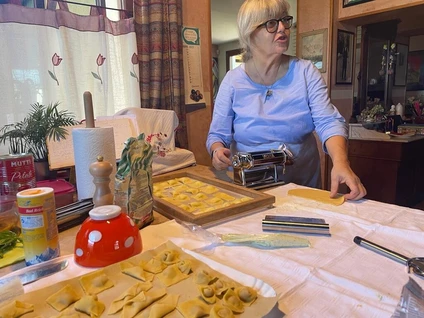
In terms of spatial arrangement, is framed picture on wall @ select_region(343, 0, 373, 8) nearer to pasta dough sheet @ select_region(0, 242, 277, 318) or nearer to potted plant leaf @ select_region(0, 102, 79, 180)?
potted plant leaf @ select_region(0, 102, 79, 180)

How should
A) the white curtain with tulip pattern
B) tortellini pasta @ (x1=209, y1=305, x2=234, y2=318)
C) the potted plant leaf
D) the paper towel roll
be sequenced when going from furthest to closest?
the white curtain with tulip pattern
the potted plant leaf
the paper towel roll
tortellini pasta @ (x1=209, y1=305, x2=234, y2=318)

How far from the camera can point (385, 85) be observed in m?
3.52

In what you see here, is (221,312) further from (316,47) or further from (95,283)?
(316,47)

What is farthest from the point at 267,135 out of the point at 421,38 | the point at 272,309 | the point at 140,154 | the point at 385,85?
the point at 421,38

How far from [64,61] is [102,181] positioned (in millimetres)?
1101

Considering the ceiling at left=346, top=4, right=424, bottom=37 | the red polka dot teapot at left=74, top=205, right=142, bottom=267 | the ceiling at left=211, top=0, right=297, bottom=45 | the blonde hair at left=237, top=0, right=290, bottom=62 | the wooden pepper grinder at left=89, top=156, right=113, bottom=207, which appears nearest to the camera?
the red polka dot teapot at left=74, top=205, right=142, bottom=267

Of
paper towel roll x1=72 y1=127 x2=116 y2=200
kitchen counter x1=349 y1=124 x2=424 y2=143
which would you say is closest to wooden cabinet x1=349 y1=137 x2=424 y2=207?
kitchen counter x1=349 y1=124 x2=424 y2=143

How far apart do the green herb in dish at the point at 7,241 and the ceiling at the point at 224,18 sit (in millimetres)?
3144

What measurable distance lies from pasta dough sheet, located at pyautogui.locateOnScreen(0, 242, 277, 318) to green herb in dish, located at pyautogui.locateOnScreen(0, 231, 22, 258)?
0.85 feet

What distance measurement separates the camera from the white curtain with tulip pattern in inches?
56.2

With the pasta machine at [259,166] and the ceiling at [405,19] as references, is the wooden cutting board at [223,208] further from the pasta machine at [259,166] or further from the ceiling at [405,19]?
the ceiling at [405,19]

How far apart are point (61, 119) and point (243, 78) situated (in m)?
0.76

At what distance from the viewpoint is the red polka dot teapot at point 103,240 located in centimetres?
62

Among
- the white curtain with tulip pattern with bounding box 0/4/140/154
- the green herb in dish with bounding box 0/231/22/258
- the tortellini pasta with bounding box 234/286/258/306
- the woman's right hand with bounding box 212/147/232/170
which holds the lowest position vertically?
the green herb in dish with bounding box 0/231/22/258
